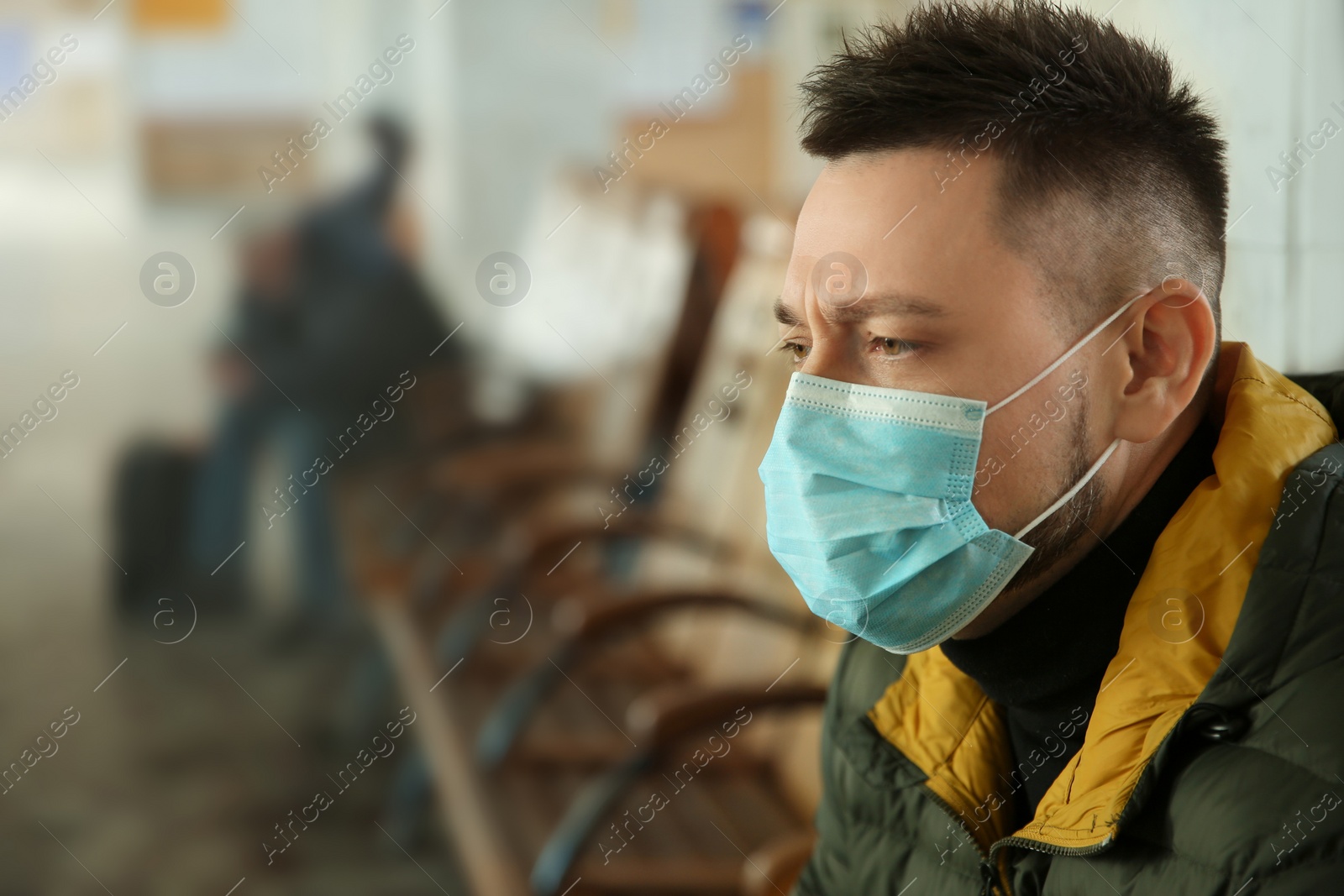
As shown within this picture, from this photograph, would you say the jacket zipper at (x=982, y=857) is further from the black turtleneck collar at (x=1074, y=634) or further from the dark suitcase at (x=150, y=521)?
the dark suitcase at (x=150, y=521)

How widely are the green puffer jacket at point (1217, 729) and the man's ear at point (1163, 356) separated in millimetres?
40

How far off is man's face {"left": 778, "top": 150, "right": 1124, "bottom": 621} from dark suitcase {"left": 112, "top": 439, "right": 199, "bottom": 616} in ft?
12.0

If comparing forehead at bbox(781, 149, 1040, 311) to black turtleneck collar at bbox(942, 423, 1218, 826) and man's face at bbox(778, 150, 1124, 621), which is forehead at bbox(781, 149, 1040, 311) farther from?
black turtleneck collar at bbox(942, 423, 1218, 826)

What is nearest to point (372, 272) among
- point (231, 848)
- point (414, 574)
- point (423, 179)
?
point (423, 179)

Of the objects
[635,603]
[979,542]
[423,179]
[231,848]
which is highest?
[423,179]

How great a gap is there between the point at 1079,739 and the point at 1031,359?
288 millimetres

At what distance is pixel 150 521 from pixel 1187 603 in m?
4.00

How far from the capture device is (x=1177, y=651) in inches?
27.1

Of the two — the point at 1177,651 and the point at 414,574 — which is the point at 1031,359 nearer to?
the point at 1177,651

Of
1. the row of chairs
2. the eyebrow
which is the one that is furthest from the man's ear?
the row of chairs

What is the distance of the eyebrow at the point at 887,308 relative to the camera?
0.76 m

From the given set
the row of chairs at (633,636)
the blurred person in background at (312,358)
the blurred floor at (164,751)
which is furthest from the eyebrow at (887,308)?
the blurred person in background at (312,358)

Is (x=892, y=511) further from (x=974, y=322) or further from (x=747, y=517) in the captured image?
(x=747, y=517)

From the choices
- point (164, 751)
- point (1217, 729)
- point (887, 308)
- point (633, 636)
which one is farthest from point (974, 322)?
point (164, 751)
